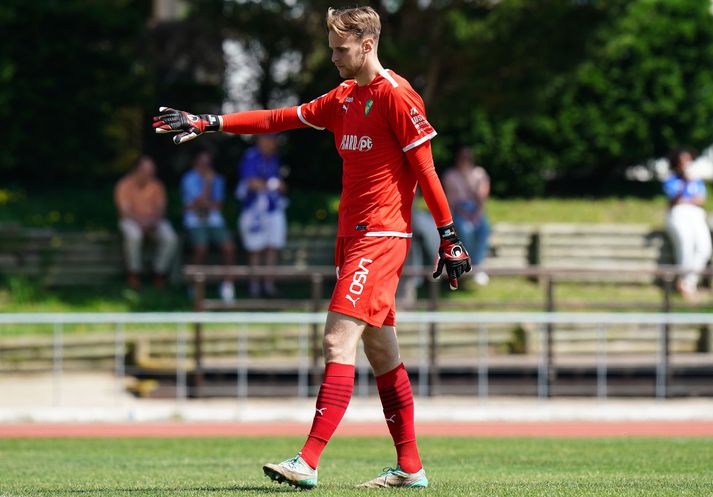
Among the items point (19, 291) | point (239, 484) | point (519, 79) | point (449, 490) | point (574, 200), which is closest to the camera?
point (449, 490)

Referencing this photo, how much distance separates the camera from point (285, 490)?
6.35 m

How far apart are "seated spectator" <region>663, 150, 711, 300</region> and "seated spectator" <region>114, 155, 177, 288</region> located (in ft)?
22.0

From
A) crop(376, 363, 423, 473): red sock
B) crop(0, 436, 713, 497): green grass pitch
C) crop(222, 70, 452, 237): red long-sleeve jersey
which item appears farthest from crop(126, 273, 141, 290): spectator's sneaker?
crop(222, 70, 452, 237): red long-sleeve jersey

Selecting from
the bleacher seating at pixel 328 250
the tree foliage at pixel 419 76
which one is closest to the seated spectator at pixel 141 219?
the bleacher seating at pixel 328 250

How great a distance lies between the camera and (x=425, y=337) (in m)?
14.1

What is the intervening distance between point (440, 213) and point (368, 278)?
478 mm

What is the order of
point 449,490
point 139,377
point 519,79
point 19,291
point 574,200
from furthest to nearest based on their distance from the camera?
1. point 574,200
2. point 519,79
3. point 19,291
4. point 139,377
5. point 449,490

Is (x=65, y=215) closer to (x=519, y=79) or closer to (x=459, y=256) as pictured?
(x=519, y=79)

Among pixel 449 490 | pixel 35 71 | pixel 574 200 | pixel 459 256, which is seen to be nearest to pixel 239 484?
pixel 449 490

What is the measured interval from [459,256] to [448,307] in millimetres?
8479

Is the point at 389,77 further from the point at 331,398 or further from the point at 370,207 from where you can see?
the point at 331,398

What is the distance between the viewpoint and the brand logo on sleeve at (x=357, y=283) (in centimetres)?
643

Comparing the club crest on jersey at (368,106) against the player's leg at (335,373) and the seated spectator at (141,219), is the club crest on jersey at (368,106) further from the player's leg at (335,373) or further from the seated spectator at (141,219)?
the seated spectator at (141,219)

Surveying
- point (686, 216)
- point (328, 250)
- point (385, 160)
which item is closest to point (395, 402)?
point (385, 160)
